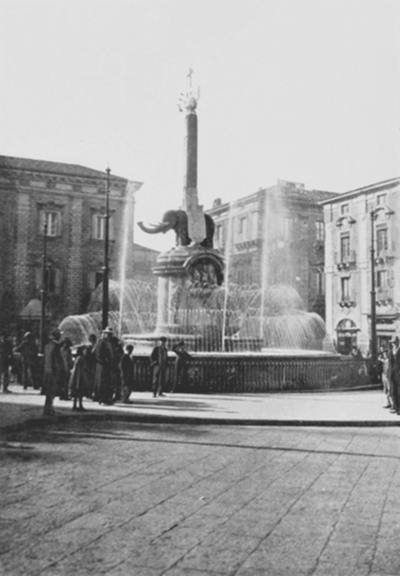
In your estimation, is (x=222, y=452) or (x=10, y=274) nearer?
(x=222, y=452)

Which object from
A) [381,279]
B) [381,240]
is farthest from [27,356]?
[381,240]

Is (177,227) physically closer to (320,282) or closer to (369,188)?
(369,188)

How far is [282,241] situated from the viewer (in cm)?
6059

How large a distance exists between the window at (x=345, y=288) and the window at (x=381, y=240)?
14.2 ft

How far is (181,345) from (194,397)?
128 cm

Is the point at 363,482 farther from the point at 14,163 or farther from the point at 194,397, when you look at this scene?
the point at 14,163

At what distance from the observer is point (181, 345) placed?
15812mm

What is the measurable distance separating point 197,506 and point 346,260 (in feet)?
151

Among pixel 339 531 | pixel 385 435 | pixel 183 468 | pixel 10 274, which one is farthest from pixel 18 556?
pixel 10 274

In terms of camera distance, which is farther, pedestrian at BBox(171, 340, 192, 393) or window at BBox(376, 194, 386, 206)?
window at BBox(376, 194, 386, 206)

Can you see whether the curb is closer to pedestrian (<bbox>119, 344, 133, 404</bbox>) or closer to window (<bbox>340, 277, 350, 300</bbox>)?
pedestrian (<bbox>119, 344, 133, 404</bbox>)

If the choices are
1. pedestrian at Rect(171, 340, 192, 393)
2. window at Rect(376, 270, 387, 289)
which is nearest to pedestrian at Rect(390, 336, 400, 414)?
pedestrian at Rect(171, 340, 192, 393)

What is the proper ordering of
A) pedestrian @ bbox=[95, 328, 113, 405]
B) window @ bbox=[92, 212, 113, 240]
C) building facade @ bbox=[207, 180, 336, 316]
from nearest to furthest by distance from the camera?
pedestrian @ bbox=[95, 328, 113, 405], window @ bbox=[92, 212, 113, 240], building facade @ bbox=[207, 180, 336, 316]

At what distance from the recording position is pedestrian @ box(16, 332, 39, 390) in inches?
702
